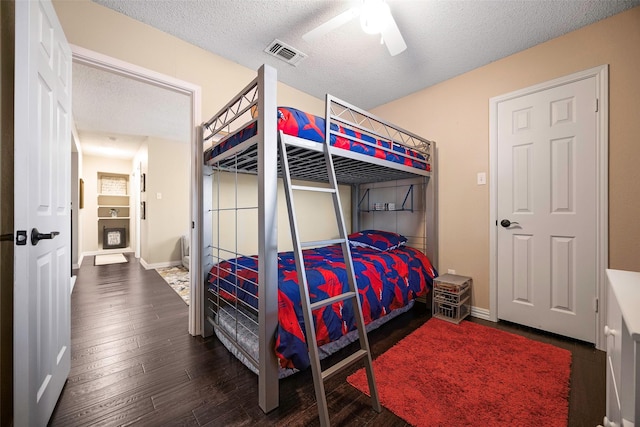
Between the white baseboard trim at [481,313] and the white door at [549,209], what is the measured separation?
98 mm

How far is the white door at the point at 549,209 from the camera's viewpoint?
2053mm

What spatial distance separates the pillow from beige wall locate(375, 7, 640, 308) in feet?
Result: 1.60

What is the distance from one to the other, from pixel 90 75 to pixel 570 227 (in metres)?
4.87

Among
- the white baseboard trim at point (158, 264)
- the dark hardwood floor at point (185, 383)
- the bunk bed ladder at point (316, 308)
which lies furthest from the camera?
the white baseboard trim at point (158, 264)

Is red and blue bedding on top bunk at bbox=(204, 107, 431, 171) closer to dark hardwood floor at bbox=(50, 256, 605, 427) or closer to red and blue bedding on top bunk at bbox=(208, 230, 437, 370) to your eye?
red and blue bedding on top bunk at bbox=(208, 230, 437, 370)

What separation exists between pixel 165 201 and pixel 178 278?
6.04 ft

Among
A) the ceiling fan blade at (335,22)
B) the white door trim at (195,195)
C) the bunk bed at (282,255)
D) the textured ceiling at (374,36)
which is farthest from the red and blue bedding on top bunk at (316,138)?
the textured ceiling at (374,36)

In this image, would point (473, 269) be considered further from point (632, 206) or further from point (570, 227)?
point (632, 206)

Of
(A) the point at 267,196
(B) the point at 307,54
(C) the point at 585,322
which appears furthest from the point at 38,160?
(C) the point at 585,322

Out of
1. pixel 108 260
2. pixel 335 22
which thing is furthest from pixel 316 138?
pixel 108 260

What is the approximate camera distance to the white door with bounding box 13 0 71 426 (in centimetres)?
103

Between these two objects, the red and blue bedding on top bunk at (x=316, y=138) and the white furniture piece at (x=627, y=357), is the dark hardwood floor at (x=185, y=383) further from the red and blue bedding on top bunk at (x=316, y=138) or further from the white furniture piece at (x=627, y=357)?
the red and blue bedding on top bunk at (x=316, y=138)

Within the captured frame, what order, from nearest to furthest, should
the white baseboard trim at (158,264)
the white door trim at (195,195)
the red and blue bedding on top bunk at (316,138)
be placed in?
the red and blue bedding on top bunk at (316,138) < the white door trim at (195,195) < the white baseboard trim at (158,264)

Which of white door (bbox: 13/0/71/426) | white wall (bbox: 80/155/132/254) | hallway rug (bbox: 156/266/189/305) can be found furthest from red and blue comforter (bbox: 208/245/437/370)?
white wall (bbox: 80/155/132/254)
